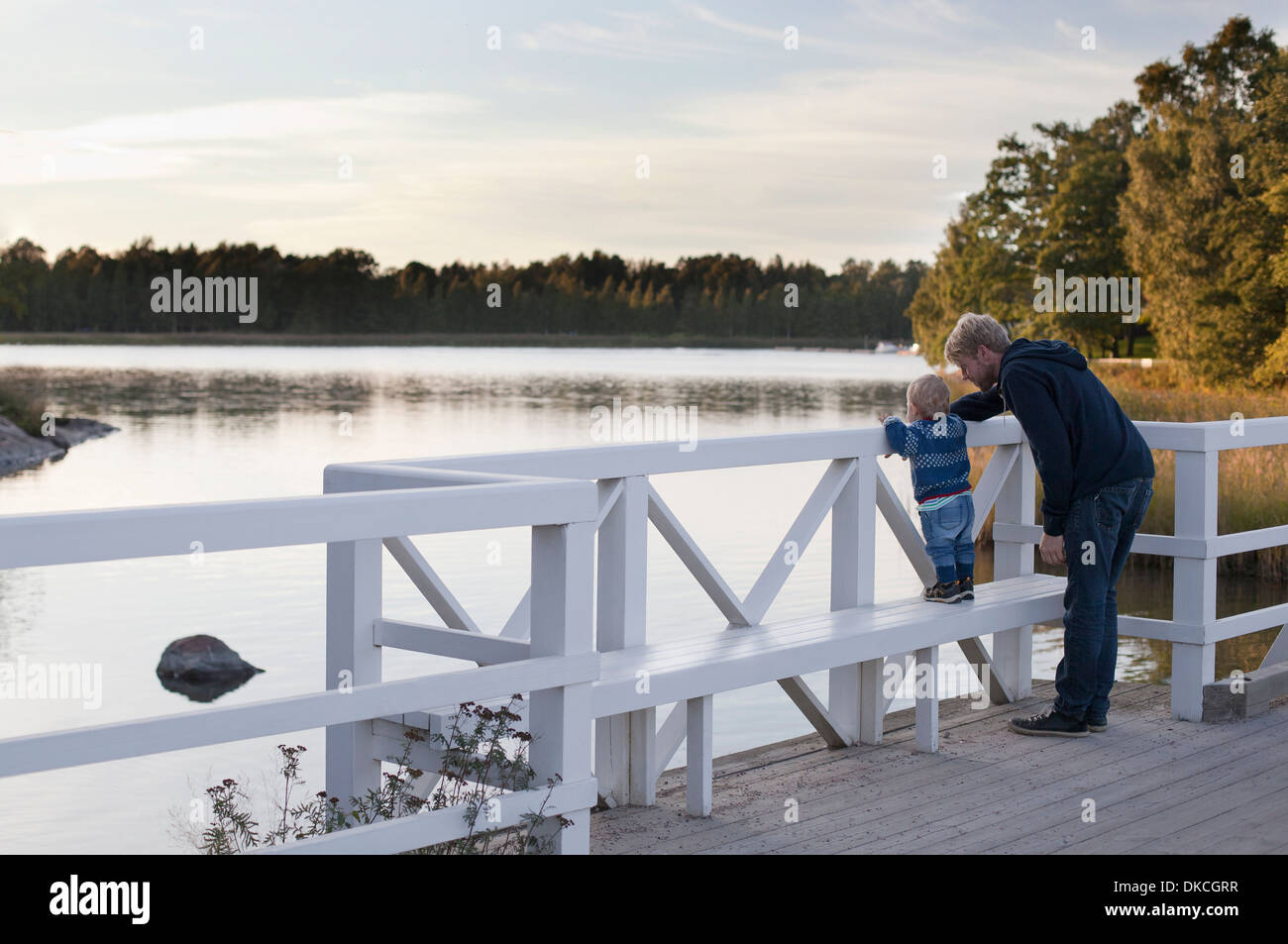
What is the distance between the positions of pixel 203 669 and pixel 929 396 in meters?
10.7

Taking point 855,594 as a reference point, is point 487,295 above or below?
above

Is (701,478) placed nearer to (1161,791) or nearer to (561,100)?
(1161,791)

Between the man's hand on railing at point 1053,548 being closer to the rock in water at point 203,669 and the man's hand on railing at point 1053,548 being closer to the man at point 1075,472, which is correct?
the man at point 1075,472

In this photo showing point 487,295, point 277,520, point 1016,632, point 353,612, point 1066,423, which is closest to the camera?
point 277,520

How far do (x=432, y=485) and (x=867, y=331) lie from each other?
437 ft

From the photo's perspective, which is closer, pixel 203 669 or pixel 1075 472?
pixel 1075 472

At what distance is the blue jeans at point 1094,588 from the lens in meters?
5.91

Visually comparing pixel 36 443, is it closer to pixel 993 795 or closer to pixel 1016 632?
pixel 1016 632

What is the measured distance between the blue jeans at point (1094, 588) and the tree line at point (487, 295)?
107 m

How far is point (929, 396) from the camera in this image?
5.99m

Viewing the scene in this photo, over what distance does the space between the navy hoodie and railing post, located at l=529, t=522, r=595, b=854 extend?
261 cm

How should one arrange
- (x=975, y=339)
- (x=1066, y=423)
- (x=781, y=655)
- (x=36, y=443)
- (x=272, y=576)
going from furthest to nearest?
(x=36, y=443), (x=272, y=576), (x=975, y=339), (x=1066, y=423), (x=781, y=655)

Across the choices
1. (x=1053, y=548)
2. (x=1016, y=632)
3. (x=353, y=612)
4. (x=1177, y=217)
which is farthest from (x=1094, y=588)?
(x=1177, y=217)

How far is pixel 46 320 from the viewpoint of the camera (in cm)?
12269
